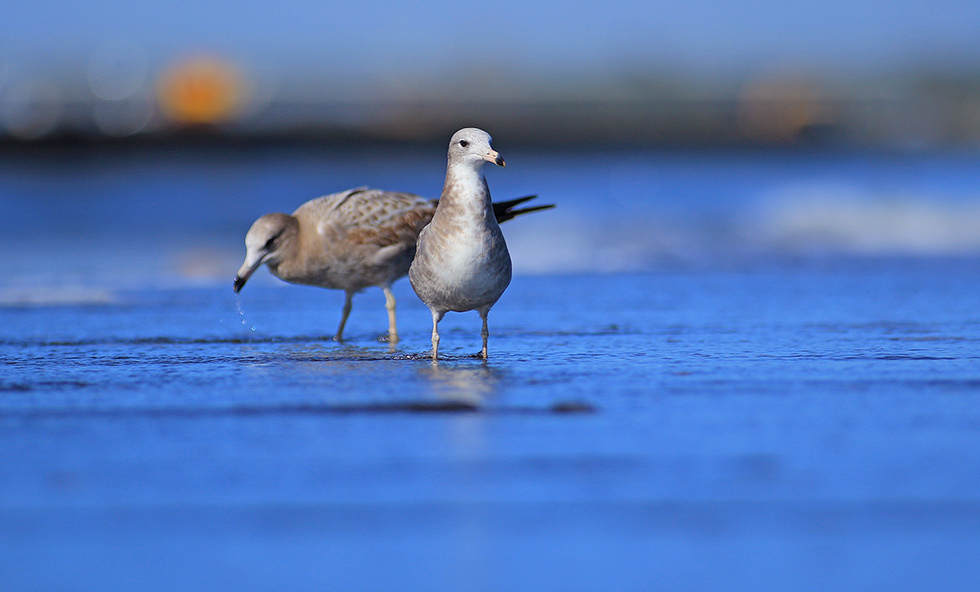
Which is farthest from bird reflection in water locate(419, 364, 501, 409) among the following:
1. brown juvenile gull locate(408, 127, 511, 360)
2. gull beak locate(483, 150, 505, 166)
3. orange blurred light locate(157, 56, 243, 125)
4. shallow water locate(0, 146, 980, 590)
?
orange blurred light locate(157, 56, 243, 125)

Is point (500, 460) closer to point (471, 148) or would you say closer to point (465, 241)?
point (465, 241)

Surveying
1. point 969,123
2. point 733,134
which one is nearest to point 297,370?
point 733,134

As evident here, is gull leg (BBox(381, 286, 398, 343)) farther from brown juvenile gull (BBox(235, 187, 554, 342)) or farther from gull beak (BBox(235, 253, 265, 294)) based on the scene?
gull beak (BBox(235, 253, 265, 294))

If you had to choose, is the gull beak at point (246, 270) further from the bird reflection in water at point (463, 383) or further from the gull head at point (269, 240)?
the bird reflection in water at point (463, 383)

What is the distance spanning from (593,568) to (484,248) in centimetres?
279

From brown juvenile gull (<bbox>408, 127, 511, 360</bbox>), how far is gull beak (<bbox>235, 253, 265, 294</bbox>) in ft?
4.33

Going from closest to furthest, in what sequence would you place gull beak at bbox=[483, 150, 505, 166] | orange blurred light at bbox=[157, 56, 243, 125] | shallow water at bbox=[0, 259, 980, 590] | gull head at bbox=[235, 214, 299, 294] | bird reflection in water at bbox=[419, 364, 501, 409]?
shallow water at bbox=[0, 259, 980, 590], bird reflection in water at bbox=[419, 364, 501, 409], gull beak at bbox=[483, 150, 505, 166], gull head at bbox=[235, 214, 299, 294], orange blurred light at bbox=[157, 56, 243, 125]

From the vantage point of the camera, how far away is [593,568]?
2895mm

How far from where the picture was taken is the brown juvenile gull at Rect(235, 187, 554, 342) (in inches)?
275

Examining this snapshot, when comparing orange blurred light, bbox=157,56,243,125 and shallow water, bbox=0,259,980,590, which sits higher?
orange blurred light, bbox=157,56,243,125

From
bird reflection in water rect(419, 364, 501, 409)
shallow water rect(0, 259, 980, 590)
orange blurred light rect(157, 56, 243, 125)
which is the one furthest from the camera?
orange blurred light rect(157, 56, 243, 125)

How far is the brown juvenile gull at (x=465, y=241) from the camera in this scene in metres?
5.53

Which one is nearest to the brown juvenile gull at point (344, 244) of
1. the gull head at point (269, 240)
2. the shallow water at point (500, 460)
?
the gull head at point (269, 240)

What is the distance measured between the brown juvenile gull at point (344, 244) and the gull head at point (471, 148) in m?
1.22
